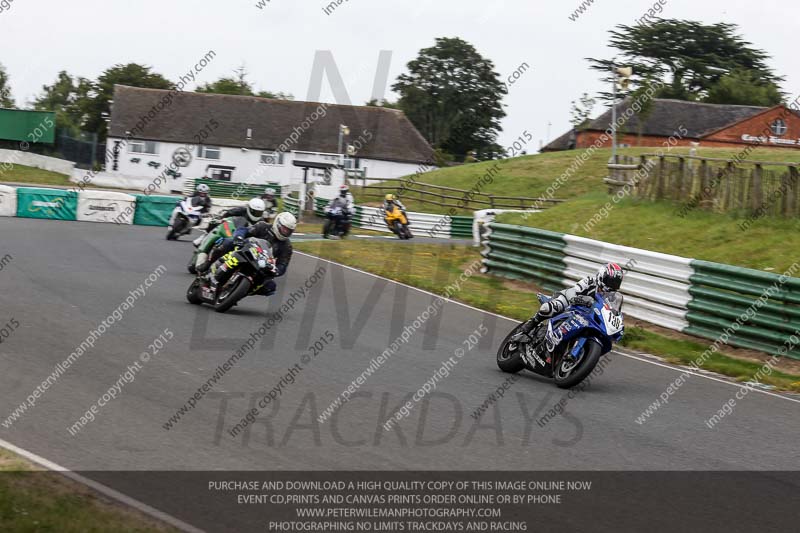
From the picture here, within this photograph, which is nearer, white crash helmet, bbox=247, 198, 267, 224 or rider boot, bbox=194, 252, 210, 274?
rider boot, bbox=194, 252, 210, 274

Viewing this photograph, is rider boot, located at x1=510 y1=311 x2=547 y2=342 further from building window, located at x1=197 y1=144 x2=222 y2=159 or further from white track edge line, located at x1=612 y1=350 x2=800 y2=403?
building window, located at x1=197 y1=144 x2=222 y2=159

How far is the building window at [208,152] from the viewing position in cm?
7300

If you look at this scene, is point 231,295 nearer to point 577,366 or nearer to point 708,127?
point 577,366

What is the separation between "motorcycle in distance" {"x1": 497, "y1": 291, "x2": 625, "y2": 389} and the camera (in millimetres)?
9633

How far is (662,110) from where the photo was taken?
76.9 m

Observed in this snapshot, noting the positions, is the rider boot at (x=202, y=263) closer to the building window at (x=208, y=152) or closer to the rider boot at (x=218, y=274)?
the rider boot at (x=218, y=274)

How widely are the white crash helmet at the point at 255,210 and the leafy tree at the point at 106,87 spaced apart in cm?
7832

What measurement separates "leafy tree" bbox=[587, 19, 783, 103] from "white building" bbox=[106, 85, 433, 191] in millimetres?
21989

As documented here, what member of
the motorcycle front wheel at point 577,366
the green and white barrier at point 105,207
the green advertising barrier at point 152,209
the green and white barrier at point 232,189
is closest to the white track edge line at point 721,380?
the motorcycle front wheel at point 577,366

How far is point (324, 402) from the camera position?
332 inches

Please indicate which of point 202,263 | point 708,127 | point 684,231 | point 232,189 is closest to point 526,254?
point 684,231

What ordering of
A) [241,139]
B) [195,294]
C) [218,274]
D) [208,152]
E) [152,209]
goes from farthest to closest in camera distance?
[241,139] → [208,152] → [152,209] → [195,294] → [218,274]

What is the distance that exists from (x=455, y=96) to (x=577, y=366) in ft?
272
